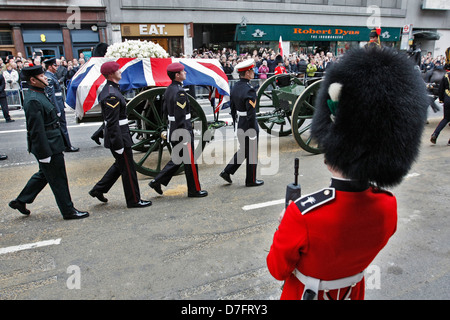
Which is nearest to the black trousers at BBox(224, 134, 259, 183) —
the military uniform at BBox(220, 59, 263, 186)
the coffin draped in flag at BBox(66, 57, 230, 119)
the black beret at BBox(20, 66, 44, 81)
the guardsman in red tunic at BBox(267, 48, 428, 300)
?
the military uniform at BBox(220, 59, 263, 186)

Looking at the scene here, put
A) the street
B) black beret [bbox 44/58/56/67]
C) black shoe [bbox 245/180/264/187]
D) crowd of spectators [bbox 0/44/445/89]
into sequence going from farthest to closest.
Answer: crowd of spectators [bbox 0/44/445/89]
black beret [bbox 44/58/56/67]
black shoe [bbox 245/180/264/187]
the street

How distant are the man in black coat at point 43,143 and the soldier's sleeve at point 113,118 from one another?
0.55m

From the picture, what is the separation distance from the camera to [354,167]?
133 centimetres

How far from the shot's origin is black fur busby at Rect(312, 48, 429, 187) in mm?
1289

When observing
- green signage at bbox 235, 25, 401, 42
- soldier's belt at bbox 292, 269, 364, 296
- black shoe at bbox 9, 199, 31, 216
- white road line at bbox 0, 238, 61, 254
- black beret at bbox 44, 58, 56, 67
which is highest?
green signage at bbox 235, 25, 401, 42

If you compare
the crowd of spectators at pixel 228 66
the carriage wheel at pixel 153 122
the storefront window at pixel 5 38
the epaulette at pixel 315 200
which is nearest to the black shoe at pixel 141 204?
the carriage wheel at pixel 153 122

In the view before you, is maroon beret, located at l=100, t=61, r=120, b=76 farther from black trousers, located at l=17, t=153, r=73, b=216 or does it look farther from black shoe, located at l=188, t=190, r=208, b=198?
black shoe, located at l=188, t=190, r=208, b=198

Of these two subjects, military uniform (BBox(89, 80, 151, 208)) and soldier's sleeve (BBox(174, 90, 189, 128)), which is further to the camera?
soldier's sleeve (BBox(174, 90, 189, 128))

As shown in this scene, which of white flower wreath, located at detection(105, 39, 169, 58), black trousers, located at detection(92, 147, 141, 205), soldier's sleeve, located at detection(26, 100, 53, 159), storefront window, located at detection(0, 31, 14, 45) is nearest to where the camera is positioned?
soldier's sleeve, located at detection(26, 100, 53, 159)

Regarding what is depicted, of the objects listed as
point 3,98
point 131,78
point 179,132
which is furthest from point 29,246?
point 3,98

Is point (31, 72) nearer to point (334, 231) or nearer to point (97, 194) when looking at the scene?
point (97, 194)

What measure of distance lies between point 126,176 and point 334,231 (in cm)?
330
